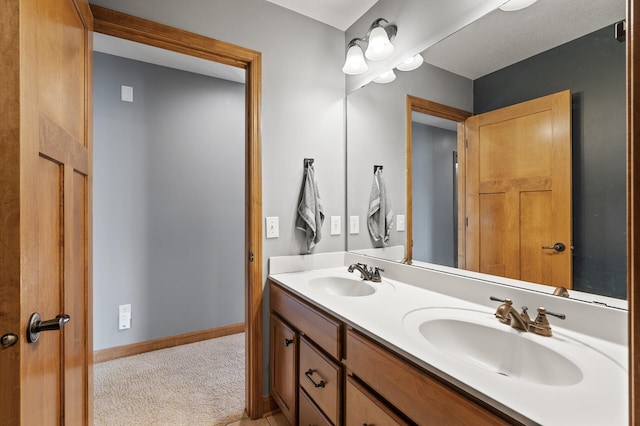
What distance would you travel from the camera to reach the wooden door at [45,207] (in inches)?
24.7

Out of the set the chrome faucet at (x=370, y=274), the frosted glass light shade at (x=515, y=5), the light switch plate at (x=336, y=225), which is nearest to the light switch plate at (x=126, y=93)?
the light switch plate at (x=336, y=225)

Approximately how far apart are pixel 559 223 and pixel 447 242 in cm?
48

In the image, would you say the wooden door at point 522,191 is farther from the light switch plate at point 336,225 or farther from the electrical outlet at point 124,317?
the electrical outlet at point 124,317

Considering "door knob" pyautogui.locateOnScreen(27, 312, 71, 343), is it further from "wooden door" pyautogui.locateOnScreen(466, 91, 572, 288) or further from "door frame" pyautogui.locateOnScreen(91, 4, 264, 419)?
"wooden door" pyautogui.locateOnScreen(466, 91, 572, 288)

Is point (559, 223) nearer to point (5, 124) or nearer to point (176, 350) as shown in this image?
point (5, 124)

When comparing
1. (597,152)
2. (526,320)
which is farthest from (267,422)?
(597,152)

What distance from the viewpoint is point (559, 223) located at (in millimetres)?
1014

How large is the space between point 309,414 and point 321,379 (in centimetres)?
24

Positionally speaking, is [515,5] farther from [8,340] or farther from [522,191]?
[8,340]

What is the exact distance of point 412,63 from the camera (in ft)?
5.16

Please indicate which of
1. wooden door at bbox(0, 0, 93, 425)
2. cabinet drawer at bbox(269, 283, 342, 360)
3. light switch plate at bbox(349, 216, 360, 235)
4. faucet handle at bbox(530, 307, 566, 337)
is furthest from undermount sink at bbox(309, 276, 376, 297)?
wooden door at bbox(0, 0, 93, 425)

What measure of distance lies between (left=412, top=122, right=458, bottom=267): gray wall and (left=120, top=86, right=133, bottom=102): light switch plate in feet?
7.33

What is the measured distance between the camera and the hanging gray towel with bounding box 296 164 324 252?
1.81 m

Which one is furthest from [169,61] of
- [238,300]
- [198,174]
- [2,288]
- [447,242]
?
[447,242]
